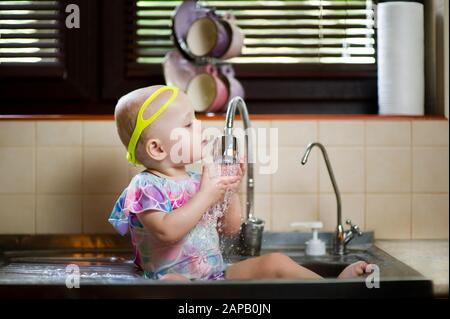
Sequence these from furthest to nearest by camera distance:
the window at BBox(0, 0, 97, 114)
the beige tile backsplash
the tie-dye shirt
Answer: the window at BBox(0, 0, 97, 114) < the beige tile backsplash < the tie-dye shirt

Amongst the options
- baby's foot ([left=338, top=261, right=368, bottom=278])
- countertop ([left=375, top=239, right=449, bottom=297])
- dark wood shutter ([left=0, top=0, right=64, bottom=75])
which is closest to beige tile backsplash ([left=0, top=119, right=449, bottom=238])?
countertop ([left=375, top=239, right=449, bottom=297])

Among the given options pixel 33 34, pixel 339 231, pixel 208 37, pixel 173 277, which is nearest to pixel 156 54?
pixel 208 37

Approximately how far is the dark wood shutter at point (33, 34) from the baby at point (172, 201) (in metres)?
0.52

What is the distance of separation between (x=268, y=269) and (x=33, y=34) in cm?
80

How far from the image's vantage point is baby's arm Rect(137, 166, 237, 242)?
40.3 inches

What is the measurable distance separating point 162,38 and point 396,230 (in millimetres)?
671

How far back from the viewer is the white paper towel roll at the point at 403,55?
144cm

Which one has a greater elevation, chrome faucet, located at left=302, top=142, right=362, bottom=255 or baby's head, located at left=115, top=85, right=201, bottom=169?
baby's head, located at left=115, top=85, right=201, bottom=169

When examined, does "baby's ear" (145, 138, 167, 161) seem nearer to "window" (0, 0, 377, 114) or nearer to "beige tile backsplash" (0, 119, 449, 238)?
"beige tile backsplash" (0, 119, 449, 238)

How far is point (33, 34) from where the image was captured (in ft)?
4.98

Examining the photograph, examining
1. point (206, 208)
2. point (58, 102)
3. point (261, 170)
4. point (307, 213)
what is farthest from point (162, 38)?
point (206, 208)

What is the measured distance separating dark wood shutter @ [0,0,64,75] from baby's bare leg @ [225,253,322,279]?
2.28ft

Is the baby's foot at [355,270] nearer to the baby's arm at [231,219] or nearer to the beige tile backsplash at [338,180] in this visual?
the baby's arm at [231,219]

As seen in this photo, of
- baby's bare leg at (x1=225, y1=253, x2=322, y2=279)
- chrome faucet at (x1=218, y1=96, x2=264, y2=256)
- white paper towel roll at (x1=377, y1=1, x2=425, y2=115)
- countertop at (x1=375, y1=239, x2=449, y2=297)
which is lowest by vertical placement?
countertop at (x1=375, y1=239, x2=449, y2=297)
